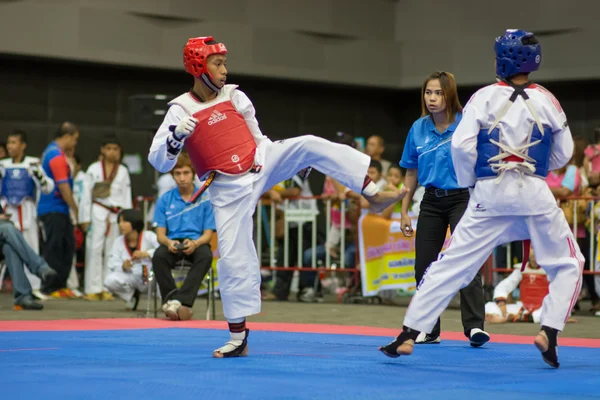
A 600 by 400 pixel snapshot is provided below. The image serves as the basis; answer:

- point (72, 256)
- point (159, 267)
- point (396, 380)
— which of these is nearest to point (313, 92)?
point (72, 256)

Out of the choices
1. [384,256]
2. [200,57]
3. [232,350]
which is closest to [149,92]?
[384,256]

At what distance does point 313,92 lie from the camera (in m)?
17.4

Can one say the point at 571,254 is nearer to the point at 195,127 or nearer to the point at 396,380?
the point at 396,380

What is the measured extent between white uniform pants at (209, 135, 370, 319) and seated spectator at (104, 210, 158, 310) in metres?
4.09

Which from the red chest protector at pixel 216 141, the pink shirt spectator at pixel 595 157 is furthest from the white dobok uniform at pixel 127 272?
the pink shirt spectator at pixel 595 157

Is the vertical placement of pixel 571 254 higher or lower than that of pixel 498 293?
higher

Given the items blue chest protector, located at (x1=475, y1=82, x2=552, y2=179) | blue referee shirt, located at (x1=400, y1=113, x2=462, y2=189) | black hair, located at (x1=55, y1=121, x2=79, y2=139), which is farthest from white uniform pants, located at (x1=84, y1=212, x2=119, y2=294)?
blue chest protector, located at (x1=475, y1=82, x2=552, y2=179)

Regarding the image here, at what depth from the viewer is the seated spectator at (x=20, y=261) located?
31.1ft

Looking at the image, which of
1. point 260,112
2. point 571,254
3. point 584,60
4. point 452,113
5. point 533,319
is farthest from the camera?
point 260,112

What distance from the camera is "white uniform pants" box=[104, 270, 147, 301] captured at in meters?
9.77

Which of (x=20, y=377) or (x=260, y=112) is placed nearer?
(x=20, y=377)

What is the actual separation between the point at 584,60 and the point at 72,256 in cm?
868

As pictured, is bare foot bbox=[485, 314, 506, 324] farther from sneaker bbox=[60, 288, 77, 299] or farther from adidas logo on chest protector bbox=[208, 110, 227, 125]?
sneaker bbox=[60, 288, 77, 299]

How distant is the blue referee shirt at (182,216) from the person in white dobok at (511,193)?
425 centimetres
